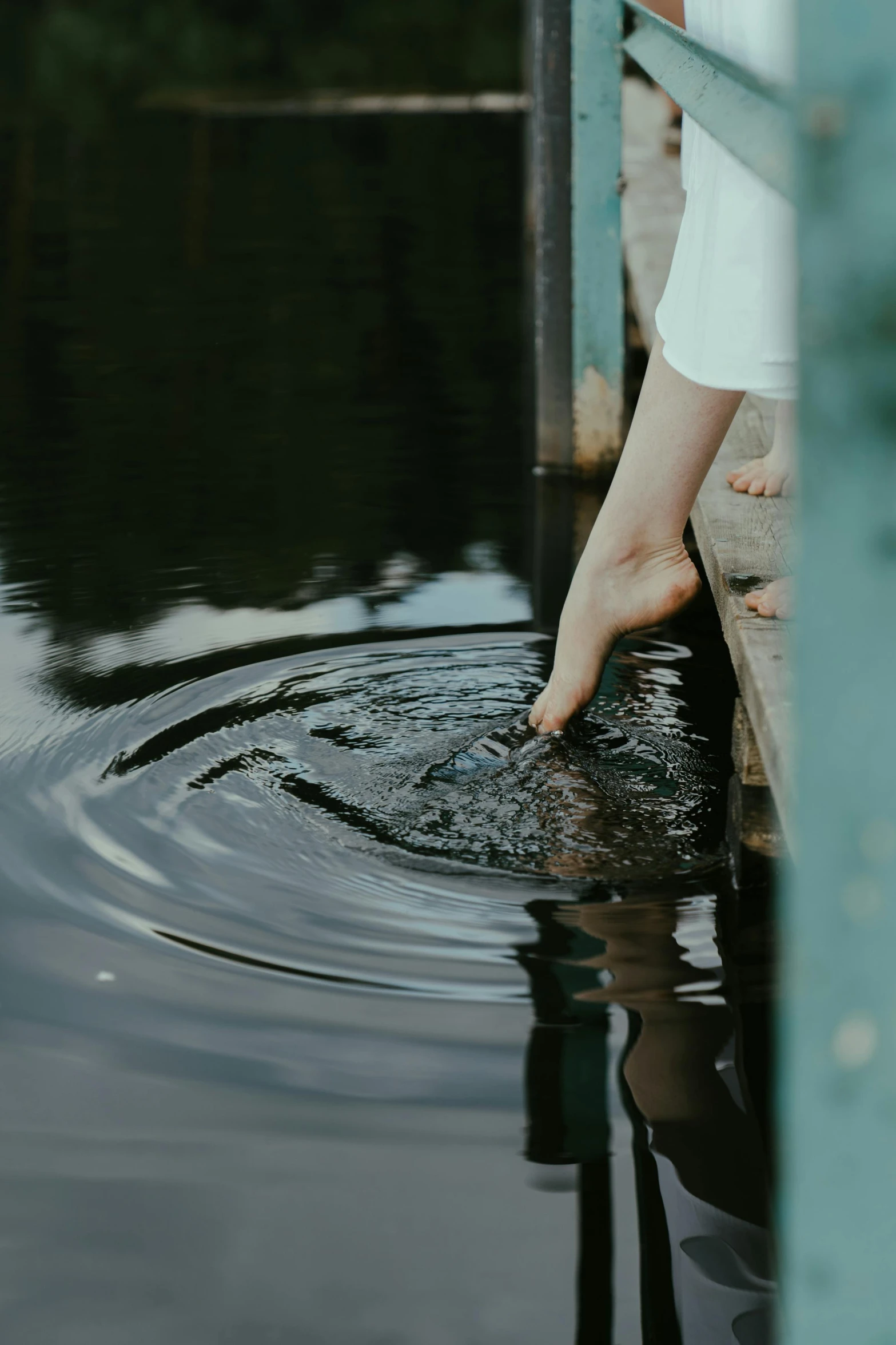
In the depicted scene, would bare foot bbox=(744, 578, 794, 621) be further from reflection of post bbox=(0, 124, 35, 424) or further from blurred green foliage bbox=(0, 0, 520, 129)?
blurred green foliage bbox=(0, 0, 520, 129)

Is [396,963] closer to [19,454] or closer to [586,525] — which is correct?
[586,525]

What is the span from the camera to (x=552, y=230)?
12.0ft

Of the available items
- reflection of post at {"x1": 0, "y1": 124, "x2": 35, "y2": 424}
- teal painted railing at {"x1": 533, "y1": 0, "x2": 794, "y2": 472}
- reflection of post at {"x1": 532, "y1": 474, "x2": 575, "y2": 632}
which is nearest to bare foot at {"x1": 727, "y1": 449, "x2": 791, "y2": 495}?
reflection of post at {"x1": 532, "y1": 474, "x2": 575, "y2": 632}

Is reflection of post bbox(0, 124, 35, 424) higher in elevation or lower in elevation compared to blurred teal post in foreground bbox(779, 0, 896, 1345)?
lower

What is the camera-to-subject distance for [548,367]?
148 inches

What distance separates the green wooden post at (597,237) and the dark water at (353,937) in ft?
0.87

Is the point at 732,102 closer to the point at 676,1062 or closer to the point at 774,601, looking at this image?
the point at 774,601

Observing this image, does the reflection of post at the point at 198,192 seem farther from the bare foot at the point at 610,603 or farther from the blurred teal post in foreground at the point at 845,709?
the blurred teal post in foreground at the point at 845,709

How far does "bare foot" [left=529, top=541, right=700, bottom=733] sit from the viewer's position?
193 cm

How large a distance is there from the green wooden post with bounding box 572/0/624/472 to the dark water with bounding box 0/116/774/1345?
266 millimetres

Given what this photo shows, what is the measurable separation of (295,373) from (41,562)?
169 cm

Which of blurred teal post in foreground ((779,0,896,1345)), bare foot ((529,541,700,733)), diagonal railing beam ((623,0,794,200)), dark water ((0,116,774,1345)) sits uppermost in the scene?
diagonal railing beam ((623,0,794,200))

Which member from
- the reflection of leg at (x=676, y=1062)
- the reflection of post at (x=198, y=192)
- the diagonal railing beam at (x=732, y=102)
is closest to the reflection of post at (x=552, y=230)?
the diagonal railing beam at (x=732, y=102)

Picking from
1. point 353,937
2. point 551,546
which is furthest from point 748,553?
point 551,546
